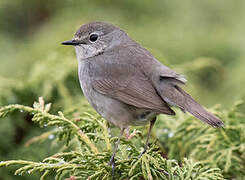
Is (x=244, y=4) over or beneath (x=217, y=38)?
over

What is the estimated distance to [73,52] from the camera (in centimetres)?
543

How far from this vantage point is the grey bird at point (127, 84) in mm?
3357

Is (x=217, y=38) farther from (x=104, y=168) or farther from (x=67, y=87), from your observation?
(x=104, y=168)

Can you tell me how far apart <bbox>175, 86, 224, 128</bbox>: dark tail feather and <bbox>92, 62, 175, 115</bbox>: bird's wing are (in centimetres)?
16

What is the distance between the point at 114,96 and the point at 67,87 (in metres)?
1.30

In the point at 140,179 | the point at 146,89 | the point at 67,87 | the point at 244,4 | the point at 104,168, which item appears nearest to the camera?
the point at 104,168

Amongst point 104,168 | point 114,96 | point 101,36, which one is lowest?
point 104,168

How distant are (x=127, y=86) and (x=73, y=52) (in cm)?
199

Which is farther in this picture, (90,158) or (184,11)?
(184,11)

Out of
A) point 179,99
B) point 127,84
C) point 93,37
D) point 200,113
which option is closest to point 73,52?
point 93,37

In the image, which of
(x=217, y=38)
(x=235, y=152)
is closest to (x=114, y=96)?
(x=235, y=152)

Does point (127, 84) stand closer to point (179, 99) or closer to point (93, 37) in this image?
point (179, 99)

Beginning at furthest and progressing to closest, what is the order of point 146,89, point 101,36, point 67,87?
1. point 67,87
2. point 101,36
3. point 146,89

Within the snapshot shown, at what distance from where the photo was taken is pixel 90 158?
297cm
